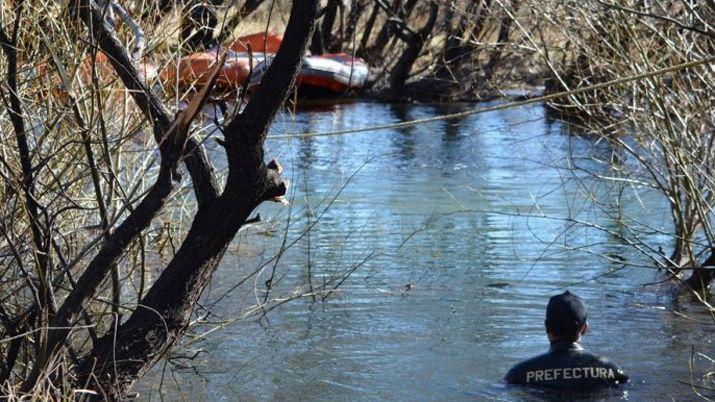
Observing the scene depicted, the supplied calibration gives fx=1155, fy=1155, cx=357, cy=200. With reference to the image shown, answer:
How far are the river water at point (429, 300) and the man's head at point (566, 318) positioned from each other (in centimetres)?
40

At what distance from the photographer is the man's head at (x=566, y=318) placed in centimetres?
677

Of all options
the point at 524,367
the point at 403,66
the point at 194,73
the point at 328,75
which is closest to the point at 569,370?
the point at 524,367

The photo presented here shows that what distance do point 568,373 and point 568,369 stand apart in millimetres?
27

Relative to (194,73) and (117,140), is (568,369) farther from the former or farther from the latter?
(194,73)

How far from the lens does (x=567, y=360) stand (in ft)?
22.5

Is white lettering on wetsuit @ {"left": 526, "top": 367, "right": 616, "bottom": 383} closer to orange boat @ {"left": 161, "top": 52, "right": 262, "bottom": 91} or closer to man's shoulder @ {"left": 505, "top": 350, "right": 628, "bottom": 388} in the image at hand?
man's shoulder @ {"left": 505, "top": 350, "right": 628, "bottom": 388}

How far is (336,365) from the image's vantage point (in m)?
7.94

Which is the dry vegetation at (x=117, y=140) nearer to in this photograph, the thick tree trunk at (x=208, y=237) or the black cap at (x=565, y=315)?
the thick tree trunk at (x=208, y=237)

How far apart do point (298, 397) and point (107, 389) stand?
220cm

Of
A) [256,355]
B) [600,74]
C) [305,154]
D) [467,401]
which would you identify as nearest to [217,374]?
[256,355]

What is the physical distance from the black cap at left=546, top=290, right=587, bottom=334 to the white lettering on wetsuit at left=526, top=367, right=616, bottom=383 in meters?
0.23

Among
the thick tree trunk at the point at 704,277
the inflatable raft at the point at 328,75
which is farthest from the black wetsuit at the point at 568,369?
the inflatable raft at the point at 328,75

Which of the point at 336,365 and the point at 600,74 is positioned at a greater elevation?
the point at 600,74

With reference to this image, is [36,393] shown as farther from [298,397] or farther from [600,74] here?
[600,74]
